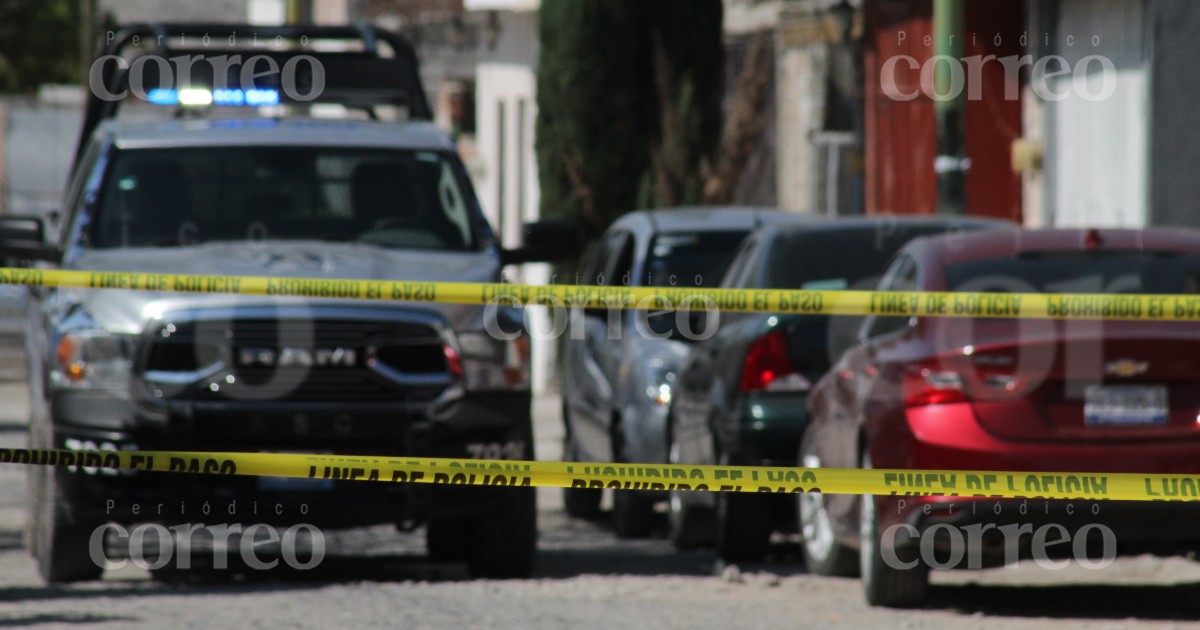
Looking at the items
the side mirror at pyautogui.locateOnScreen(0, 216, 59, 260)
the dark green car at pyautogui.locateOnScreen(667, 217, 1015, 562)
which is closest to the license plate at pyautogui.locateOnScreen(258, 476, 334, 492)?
the side mirror at pyautogui.locateOnScreen(0, 216, 59, 260)

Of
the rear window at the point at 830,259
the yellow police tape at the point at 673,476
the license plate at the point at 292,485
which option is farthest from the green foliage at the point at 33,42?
the yellow police tape at the point at 673,476

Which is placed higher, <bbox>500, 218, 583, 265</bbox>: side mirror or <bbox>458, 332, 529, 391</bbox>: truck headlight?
<bbox>500, 218, 583, 265</bbox>: side mirror

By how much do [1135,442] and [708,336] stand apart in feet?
13.2

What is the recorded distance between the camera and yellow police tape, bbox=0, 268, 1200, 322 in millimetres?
6945

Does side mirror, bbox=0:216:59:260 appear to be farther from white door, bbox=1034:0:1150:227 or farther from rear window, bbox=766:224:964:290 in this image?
white door, bbox=1034:0:1150:227

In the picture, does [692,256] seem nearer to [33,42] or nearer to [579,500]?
[579,500]

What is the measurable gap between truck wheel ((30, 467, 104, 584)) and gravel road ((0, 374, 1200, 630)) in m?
0.08

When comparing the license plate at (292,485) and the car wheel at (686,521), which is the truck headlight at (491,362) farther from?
the car wheel at (686,521)

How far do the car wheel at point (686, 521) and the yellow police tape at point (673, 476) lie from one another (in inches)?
175

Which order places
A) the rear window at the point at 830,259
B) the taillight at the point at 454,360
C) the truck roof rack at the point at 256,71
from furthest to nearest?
1. the truck roof rack at the point at 256,71
2. the rear window at the point at 830,259
3. the taillight at the point at 454,360

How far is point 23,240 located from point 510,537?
2.51 meters

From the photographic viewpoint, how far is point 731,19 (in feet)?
87.2

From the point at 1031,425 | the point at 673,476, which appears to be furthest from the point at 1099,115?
the point at 673,476

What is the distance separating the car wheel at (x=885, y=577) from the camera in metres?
8.55
